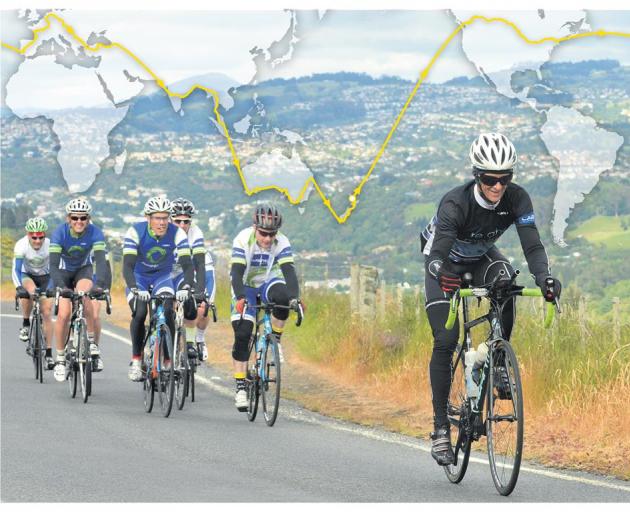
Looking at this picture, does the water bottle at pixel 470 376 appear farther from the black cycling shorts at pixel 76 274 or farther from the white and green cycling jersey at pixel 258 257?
the black cycling shorts at pixel 76 274

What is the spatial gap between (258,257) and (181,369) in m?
1.48

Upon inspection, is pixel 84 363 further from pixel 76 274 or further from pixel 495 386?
pixel 495 386

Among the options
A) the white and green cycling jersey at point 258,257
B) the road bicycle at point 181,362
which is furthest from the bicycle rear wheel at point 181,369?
the white and green cycling jersey at point 258,257

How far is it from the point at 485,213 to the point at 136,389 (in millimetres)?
8079

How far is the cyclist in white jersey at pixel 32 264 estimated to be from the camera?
57.1ft

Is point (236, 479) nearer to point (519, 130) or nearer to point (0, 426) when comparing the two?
point (0, 426)

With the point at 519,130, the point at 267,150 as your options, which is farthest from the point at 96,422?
the point at 267,150

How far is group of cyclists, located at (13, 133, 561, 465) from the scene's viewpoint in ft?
28.7

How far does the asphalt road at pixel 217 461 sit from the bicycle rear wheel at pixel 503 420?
0.17 m

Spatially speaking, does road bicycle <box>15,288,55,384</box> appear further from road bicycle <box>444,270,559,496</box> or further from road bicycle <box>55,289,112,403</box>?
road bicycle <box>444,270,559,496</box>

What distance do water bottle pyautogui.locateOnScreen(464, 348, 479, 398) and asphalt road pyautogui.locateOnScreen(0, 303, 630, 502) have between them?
0.66 m

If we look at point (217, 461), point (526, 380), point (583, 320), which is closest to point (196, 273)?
point (526, 380)

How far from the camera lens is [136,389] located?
16.1 metres

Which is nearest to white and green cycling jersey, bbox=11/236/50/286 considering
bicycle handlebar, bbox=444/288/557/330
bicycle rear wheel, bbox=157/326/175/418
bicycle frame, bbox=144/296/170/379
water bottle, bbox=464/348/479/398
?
bicycle frame, bbox=144/296/170/379
